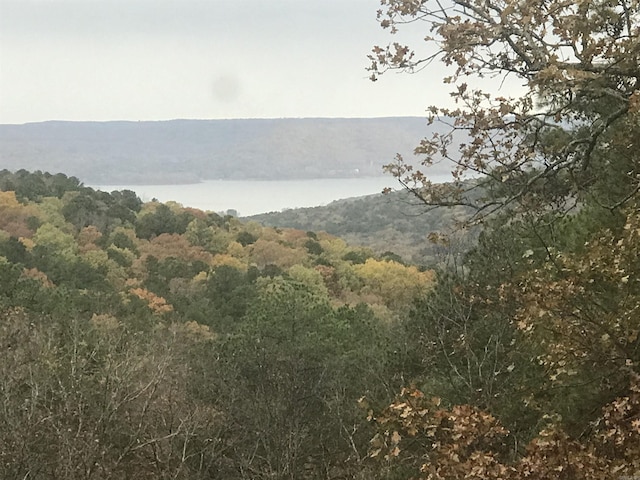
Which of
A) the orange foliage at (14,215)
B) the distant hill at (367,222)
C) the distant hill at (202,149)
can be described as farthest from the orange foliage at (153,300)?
the distant hill at (202,149)

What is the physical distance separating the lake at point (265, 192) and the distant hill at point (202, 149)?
2.70 metres

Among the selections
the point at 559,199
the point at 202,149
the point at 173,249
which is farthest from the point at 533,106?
the point at 202,149

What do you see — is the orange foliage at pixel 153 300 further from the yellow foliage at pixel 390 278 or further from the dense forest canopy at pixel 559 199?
the dense forest canopy at pixel 559 199

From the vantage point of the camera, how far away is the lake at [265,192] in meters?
134

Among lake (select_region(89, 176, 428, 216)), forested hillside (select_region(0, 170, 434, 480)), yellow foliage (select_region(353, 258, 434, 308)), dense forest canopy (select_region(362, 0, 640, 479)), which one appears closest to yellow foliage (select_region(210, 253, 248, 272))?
yellow foliage (select_region(353, 258, 434, 308))

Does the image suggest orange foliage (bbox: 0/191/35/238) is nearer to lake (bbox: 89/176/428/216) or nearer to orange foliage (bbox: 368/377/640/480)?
orange foliage (bbox: 368/377/640/480)

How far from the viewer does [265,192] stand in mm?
160750

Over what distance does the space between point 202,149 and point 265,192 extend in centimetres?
3665

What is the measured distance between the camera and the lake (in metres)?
134

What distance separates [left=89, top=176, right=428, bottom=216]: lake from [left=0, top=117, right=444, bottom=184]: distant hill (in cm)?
270

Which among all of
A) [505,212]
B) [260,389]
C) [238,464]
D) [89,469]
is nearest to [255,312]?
[260,389]

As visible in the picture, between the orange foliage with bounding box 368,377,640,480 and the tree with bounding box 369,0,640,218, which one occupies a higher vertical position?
the tree with bounding box 369,0,640,218

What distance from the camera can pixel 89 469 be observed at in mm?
9320

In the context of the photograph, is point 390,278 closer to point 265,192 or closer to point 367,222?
point 367,222
